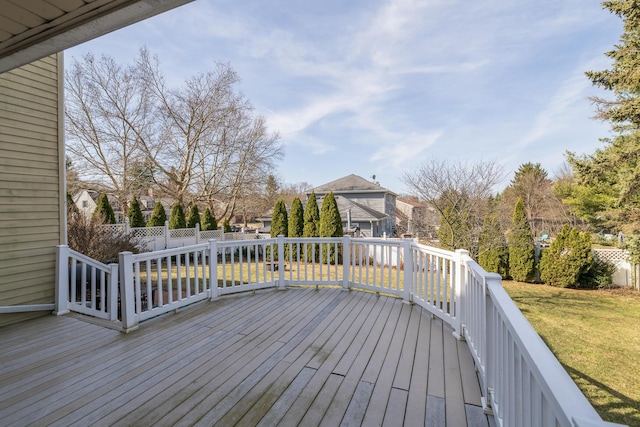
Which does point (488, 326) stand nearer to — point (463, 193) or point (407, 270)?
point (407, 270)

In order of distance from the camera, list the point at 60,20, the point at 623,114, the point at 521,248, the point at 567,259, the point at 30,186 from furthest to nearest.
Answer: the point at 521,248 → the point at 567,259 → the point at 623,114 → the point at 30,186 → the point at 60,20

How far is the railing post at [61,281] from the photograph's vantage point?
3.93 m

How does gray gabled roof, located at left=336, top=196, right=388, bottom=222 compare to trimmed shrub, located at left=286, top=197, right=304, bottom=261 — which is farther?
Answer: gray gabled roof, located at left=336, top=196, right=388, bottom=222

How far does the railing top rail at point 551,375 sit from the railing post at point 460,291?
5.34 ft

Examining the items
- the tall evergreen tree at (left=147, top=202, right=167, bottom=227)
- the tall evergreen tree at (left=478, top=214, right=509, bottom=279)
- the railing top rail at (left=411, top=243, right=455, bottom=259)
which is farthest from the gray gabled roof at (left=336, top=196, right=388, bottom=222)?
the railing top rail at (left=411, top=243, right=455, bottom=259)

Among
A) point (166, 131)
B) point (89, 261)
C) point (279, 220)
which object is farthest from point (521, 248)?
point (166, 131)

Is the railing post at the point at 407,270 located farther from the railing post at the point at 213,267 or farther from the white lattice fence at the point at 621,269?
the white lattice fence at the point at 621,269

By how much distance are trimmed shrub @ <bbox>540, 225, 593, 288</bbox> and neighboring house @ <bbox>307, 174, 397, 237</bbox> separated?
379 inches

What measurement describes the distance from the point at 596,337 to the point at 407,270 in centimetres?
475

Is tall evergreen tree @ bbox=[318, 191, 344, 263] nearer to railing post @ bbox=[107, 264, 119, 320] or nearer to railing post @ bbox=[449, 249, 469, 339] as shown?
railing post @ bbox=[107, 264, 119, 320]

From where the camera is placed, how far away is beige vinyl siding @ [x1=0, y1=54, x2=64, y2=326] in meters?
3.61

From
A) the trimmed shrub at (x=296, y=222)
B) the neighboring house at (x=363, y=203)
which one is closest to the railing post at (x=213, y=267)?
the trimmed shrub at (x=296, y=222)

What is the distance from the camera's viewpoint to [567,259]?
934 centimetres

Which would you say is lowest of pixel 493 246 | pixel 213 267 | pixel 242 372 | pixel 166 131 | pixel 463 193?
pixel 242 372
